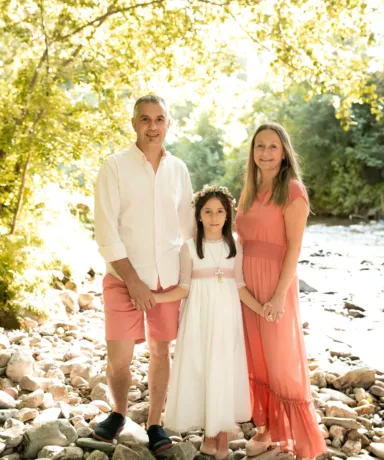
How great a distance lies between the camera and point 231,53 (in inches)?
291

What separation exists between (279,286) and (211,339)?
50 cm

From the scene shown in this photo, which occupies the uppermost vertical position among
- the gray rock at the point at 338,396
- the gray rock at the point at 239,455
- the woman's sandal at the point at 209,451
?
the woman's sandal at the point at 209,451

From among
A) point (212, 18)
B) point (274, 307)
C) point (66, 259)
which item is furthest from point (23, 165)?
point (274, 307)

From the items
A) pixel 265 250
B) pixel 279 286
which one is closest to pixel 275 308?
pixel 279 286

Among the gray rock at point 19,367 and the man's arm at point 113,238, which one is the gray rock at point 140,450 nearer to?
the man's arm at point 113,238

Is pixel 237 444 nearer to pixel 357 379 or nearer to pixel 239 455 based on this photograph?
pixel 239 455

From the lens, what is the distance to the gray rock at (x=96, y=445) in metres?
3.12

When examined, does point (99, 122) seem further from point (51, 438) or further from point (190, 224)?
point (51, 438)

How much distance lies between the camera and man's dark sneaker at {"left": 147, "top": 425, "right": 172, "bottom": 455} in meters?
3.12

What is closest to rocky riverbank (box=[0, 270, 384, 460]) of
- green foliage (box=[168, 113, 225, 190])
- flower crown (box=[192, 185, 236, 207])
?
flower crown (box=[192, 185, 236, 207])

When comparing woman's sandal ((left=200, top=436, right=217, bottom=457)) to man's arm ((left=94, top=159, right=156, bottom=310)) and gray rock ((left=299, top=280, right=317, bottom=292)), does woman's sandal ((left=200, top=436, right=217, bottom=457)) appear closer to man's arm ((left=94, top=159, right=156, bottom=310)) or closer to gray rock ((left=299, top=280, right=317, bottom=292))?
man's arm ((left=94, top=159, right=156, bottom=310))

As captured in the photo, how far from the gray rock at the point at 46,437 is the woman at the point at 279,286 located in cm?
112

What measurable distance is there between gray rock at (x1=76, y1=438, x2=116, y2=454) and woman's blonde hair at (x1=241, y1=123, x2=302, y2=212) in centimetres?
161

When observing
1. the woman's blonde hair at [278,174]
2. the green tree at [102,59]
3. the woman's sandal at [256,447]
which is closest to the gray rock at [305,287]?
the green tree at [102,59]
